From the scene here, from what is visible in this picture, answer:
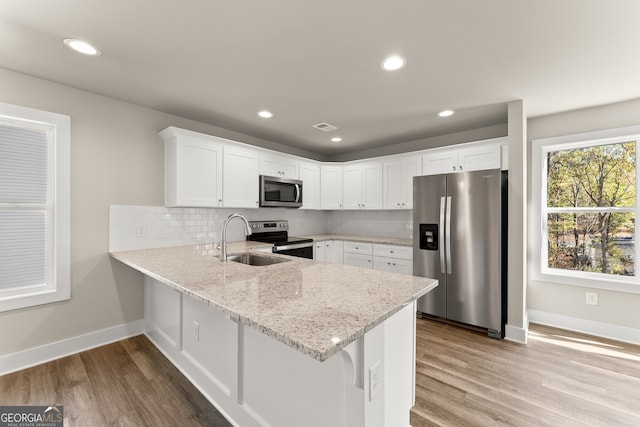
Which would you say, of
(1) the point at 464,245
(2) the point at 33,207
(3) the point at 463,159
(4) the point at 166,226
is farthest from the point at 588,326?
(2) the point at 33,207

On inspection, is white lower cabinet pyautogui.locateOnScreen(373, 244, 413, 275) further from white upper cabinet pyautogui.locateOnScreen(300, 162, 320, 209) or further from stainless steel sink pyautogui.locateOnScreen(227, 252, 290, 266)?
stainless steel sink pyautogui.locateOnScreen(227, 252, 290, 266)

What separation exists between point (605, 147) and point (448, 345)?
2.83 metres

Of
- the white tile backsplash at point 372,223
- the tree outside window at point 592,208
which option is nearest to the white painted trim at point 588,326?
the tree outside window at point 592,208

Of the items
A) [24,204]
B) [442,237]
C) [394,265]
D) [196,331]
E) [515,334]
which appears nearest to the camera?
[196,331]

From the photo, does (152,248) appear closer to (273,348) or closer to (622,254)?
(273,348)

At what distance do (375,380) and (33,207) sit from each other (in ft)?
10.3

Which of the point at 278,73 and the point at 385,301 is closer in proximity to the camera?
the point at 385,301

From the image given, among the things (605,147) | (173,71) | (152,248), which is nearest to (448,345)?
(605,147)

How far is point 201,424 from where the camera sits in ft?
5.49

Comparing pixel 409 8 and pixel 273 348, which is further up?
pixel 409 8

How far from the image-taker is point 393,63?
82.4 inches

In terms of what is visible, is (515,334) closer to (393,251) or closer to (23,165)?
(393,251)

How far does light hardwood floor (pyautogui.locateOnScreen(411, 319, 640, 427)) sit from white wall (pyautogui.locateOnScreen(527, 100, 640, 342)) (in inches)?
7.5

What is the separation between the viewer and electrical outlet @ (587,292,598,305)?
2.99m
